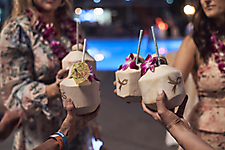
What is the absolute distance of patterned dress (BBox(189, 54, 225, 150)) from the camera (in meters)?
1.48

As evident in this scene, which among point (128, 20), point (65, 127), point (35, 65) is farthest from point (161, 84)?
point (128, 20)

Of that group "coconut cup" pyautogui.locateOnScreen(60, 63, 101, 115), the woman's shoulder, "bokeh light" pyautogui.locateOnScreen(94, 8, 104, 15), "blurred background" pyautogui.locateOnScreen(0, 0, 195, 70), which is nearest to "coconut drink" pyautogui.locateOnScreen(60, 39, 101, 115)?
"coconut cup" pyautogui.locateOnScreen(60, 63, 101, 115)

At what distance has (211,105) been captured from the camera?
5.01ft

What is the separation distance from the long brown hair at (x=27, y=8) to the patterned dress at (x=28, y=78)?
67 millimetres

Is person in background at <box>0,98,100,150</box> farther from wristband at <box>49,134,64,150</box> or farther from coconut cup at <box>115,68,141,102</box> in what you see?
coconut cup at <box>115,68,141,102</box>

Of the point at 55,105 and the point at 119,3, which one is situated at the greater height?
the point at 119,3

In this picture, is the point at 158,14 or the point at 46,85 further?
the point at 158,14

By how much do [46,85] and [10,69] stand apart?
0.24 meters

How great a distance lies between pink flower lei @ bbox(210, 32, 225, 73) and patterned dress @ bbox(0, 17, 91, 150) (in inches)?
39.3

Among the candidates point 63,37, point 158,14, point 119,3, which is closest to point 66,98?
point 63,37

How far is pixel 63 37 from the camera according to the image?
1.61 m

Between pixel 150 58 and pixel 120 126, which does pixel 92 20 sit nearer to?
pixel 120 126

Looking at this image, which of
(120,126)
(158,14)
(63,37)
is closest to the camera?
(63,37)

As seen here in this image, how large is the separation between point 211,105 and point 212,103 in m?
0.01
